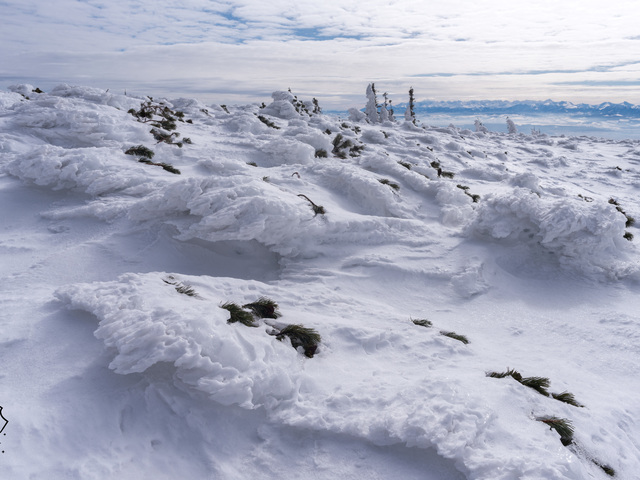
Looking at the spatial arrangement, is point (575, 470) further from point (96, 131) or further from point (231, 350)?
point (96, 131)

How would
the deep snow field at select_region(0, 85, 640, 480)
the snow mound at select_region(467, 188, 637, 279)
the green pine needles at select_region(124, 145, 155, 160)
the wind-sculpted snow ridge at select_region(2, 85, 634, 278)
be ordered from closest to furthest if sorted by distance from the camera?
the deep snow field at select_region(0, 85, 640, 480) < the wind-sculpted snow ridge at select_region(2, 85, 634, 278) < the snow mound at select_region(467, 188, 637, 279) < the green pine needles at select_region(124, 145, 155, 160)

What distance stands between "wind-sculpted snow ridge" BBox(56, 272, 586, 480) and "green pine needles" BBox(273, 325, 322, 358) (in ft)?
0.46

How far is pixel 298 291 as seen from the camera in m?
7.00

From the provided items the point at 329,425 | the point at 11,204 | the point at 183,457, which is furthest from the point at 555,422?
the point at 11,204

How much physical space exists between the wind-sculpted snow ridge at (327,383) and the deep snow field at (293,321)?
23 millimetres

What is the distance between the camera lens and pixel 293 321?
219 inches

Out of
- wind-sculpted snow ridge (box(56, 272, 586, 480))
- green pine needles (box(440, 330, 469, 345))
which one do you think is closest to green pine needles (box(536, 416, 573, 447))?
wind-sculpted snow ridge (box(56, 272, 586, 480))

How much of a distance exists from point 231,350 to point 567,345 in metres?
5.86

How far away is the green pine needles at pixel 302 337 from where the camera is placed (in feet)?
16.2

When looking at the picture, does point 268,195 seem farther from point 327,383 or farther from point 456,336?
point 327,383

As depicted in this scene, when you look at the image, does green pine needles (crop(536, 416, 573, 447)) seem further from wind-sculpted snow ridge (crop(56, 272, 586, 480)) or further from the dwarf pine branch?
the dwarf pine branch

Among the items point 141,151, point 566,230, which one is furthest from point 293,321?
point 141,151

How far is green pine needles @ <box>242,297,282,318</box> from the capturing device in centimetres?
549

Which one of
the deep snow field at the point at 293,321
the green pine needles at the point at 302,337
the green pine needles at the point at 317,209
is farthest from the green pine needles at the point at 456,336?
the green pine needles at the point at 317,209
